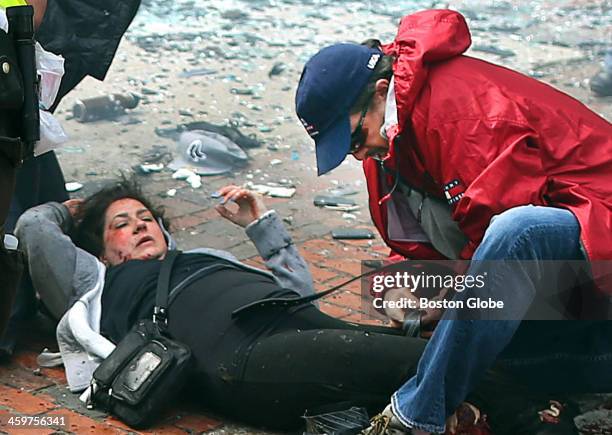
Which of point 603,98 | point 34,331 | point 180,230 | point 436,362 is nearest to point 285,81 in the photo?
point 603,98

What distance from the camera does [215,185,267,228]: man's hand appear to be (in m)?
4.48

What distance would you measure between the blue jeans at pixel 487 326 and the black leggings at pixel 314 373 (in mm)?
225

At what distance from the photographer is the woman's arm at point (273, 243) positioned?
14.4 ft

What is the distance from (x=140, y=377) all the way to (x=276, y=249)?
3.18 feet

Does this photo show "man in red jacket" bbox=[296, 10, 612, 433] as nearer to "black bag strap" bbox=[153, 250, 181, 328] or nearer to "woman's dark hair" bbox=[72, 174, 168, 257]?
"black bag strap" bbox=[153, 250, 181, 328]

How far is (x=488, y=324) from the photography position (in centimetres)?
313

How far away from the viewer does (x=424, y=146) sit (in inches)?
138

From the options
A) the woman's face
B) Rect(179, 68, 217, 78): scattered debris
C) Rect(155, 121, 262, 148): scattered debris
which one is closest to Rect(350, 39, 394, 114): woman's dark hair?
the woman's face

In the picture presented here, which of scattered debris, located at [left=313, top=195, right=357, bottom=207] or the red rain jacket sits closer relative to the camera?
the red rain jacket

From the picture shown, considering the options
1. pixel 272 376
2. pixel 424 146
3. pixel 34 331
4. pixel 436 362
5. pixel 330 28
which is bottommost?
pixel 330 28

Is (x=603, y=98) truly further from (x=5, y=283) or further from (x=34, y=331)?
(x=5, y=283)

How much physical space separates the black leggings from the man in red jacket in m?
0.23

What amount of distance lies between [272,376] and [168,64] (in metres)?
5.36

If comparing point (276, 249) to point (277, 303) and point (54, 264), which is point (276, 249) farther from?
point (54, 264)
